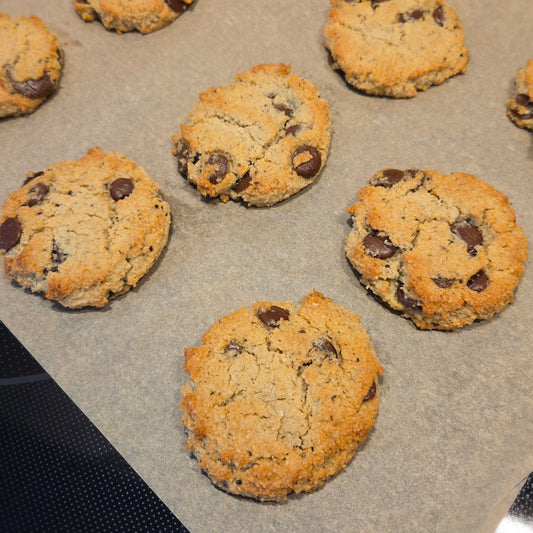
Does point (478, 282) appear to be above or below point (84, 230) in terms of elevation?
above

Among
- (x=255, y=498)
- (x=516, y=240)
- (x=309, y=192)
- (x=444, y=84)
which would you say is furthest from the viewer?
(x=444, y=84)

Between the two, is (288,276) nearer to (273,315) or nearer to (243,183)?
(273,315)

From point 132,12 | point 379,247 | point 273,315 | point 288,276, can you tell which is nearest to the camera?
point 273,315

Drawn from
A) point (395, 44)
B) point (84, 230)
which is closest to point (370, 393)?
point (84, 230)

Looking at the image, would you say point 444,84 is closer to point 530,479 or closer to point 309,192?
point 309,192

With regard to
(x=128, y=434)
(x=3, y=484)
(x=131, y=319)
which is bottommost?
(x=3, y=484)

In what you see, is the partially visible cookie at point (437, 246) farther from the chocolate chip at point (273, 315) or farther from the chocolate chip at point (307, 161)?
the chocolate chip at point (273, 315)

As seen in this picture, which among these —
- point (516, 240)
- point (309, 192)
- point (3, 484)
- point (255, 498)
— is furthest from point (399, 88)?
point (3, 484)
